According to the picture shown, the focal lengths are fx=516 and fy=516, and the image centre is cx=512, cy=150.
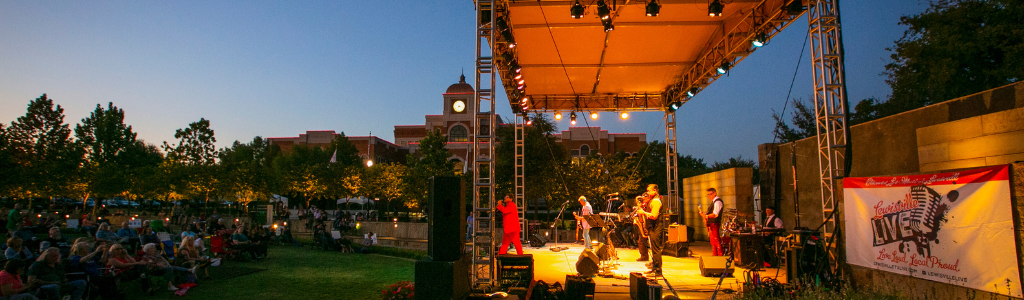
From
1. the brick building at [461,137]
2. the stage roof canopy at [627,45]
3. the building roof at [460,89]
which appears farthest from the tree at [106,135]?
the stage roof canopy at [627,45]

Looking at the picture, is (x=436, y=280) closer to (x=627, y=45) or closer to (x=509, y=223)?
(x=509, y=223)

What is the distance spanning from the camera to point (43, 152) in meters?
34.3

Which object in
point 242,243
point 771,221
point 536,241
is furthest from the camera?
point 536,241

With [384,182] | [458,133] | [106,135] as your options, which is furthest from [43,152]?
[458,133]

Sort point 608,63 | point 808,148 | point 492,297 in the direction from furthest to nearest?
1. point 608,63
2. point 808,148
3. point 492,297

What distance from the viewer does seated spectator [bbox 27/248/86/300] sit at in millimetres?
6262

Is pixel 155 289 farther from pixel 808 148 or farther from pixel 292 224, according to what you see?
pixel 292 224

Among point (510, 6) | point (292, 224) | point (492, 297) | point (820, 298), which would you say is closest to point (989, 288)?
point (820, 298)

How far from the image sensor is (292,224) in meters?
22.8

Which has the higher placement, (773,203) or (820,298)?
(773,203)

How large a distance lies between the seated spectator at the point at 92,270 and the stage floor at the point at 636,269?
6.10 m

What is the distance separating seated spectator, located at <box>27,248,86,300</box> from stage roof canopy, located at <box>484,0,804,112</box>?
6.72m

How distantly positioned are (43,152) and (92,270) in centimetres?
3712

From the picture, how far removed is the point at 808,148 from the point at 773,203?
221cm
